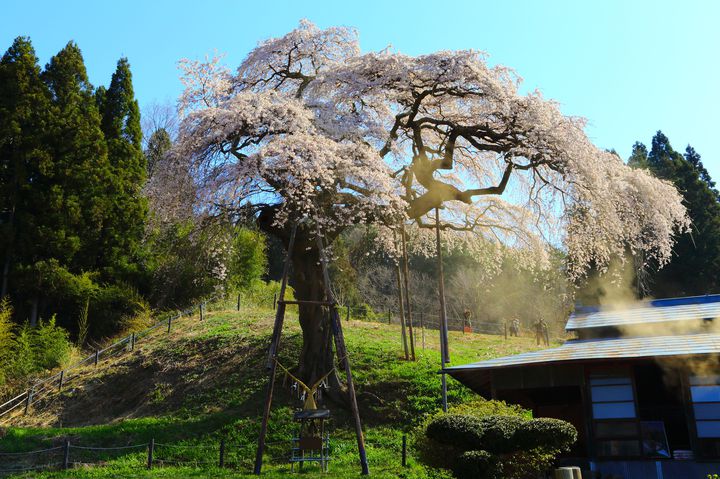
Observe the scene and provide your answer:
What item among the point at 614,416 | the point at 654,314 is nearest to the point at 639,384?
the point at 654,314

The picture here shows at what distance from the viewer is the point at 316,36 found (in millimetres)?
23750

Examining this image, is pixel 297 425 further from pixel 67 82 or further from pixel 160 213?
pixel 67 82

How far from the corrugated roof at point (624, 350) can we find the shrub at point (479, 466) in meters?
2.79

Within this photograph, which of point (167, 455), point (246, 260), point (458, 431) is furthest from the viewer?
point (246, 260)

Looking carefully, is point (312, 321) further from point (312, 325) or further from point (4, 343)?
point (4, 343)

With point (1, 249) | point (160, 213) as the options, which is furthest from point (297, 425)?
point (1, 249)

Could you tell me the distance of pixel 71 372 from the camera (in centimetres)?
2927

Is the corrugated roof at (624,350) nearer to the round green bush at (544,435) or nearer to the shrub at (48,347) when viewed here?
the round green bush at (544,435)

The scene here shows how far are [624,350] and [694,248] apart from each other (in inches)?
1270

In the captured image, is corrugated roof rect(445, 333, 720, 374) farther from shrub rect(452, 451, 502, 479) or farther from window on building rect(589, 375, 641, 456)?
shrub rect(452, 451, 502, 479)

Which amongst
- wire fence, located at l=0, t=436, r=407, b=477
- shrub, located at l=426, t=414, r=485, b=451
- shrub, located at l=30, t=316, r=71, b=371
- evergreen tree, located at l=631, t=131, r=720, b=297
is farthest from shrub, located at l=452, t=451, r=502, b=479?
evergreen tree, located at l=631, t=131, r=720, b=297

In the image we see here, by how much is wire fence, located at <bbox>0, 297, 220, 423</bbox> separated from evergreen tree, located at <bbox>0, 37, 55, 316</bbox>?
607cm

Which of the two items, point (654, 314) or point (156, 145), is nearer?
point (654, 314)

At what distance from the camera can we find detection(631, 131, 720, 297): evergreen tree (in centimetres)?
4300
